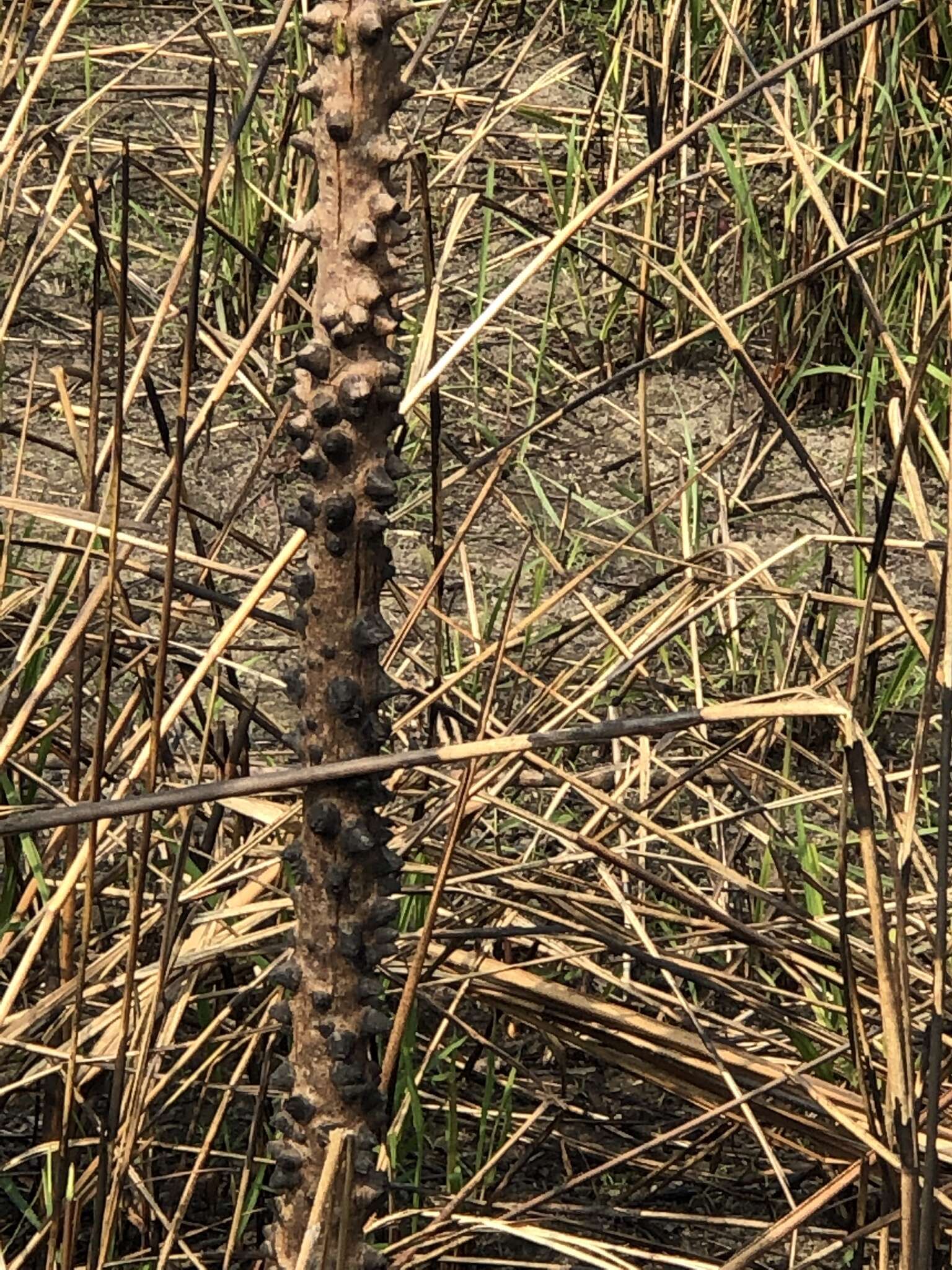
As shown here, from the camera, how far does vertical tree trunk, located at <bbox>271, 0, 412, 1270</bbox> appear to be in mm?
938

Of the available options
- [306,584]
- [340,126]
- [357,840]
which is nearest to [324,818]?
[357,840]

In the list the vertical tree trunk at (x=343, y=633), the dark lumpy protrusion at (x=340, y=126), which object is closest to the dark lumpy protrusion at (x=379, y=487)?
the vertical tree trunk at (x=343, y=633)

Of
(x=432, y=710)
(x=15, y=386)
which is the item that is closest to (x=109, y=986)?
(x=432, y=710)

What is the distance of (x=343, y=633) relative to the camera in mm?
1006

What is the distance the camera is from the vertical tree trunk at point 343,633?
36.9 inches

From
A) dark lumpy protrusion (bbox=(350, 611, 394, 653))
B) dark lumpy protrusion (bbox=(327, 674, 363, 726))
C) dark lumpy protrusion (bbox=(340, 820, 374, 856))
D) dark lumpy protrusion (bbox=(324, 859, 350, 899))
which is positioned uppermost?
dark lumpy protrusion (bbox=(350, 611, 394, 653))

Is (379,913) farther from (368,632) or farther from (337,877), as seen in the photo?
(368,632)

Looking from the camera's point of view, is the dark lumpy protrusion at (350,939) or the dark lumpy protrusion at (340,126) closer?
the dark lumpy protrusion at (340,126)

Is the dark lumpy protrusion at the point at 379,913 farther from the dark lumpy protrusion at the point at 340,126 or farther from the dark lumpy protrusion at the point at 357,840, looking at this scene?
the dark lumpy protrusion at the point at 340,126

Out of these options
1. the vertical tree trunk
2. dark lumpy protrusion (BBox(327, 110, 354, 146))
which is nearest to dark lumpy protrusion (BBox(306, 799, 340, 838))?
the vertical tree trunk

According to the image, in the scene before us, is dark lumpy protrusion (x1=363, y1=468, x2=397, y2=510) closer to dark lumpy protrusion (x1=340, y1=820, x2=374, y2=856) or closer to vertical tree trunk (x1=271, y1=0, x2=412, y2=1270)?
vertical tree trunk (x1=271, y1=0, x2=412, y2=1270)

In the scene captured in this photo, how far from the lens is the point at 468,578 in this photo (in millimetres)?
1900

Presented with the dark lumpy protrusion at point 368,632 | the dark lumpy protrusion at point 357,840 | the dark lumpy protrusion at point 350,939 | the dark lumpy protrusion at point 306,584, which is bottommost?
the dark lumpy protrusion at point 350,939

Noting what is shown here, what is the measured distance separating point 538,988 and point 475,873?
0.33 ft
